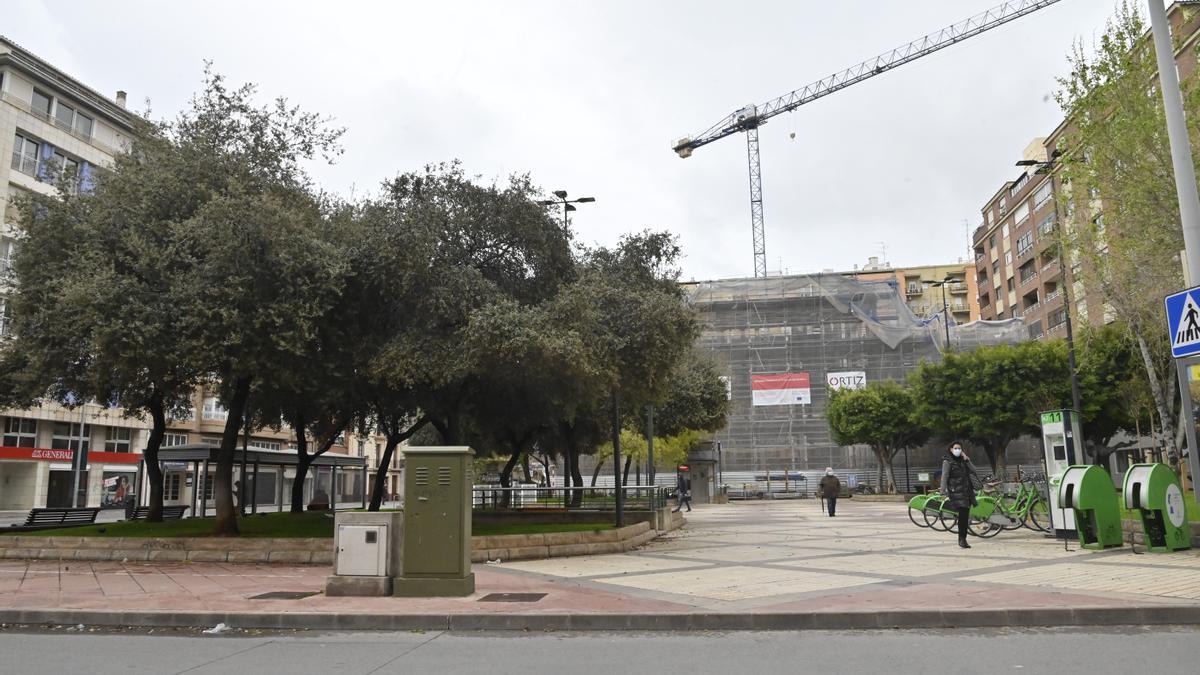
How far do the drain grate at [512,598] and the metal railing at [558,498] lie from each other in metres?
9.20

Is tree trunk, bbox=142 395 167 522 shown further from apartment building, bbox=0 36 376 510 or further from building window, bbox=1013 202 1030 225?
building window, bbox=1013 202 1030 225

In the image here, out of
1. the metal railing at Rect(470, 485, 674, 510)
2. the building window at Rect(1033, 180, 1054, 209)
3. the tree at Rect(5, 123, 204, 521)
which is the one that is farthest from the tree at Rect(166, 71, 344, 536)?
the building window at Rect(1033, 180, 1054, 209)

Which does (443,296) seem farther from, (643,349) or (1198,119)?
(1198,119)

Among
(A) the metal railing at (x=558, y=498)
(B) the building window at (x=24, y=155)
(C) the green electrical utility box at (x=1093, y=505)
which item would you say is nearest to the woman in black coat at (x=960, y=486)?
(C) the green electrical utility box at (x=1093, y=505)

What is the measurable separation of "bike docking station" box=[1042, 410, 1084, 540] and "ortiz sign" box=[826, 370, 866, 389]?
114 feet

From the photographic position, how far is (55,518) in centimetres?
2030

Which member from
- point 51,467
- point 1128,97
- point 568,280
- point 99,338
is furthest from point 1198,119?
point 51,467

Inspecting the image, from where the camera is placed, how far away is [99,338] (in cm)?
1301

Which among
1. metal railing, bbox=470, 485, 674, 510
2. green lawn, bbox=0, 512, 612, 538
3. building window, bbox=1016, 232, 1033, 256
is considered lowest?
green lawn, bbox=0, 512, 612, 538

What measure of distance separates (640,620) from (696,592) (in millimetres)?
1983

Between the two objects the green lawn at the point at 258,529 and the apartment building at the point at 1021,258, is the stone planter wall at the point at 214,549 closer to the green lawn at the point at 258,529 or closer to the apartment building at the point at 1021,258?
the green lawn at the point at 258,529

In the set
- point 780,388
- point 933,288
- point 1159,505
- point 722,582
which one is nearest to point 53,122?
point 780,388

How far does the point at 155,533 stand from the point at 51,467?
105 ft

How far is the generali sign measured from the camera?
3941cm
